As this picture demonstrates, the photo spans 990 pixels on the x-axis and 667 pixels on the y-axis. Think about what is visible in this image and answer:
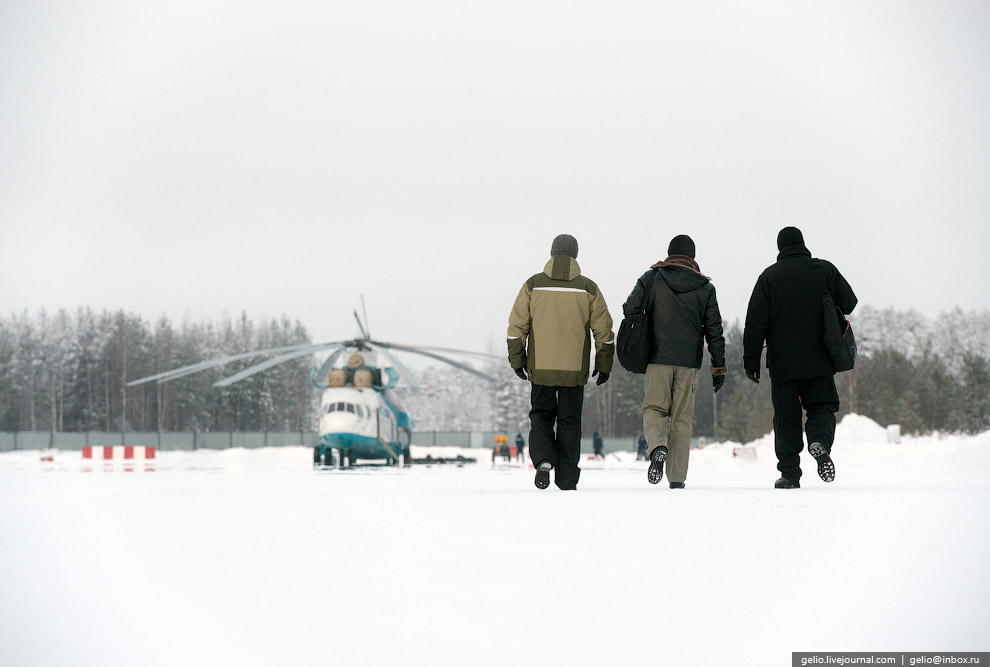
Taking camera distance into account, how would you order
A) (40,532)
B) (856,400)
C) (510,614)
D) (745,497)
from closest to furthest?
(510,614) < (40,532) < (745,497) < (856,400)

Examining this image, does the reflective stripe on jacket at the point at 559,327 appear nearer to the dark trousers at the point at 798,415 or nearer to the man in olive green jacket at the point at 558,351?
the man in olive green jacket at the point at 558,351

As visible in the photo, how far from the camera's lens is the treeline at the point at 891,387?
55281 millimetres

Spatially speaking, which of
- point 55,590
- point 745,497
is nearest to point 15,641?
point 55,590

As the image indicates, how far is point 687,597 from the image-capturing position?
3.24 meters

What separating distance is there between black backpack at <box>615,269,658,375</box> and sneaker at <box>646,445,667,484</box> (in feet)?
2.01

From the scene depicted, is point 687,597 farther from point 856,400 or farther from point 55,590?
point 856,400

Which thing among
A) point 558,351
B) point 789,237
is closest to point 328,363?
point 558,351

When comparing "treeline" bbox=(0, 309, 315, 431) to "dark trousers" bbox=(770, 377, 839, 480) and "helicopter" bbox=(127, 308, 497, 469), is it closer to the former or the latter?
"helicopter" bbox=(127, 308, 497, 469)

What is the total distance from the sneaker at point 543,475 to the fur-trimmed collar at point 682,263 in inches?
71.0

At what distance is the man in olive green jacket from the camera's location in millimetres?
7242

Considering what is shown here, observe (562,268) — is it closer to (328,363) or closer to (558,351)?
(558,351)

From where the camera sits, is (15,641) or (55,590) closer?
(15,641)

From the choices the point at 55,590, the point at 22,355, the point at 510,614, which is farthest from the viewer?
the point at 22,355

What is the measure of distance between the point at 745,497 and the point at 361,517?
2.37 m
